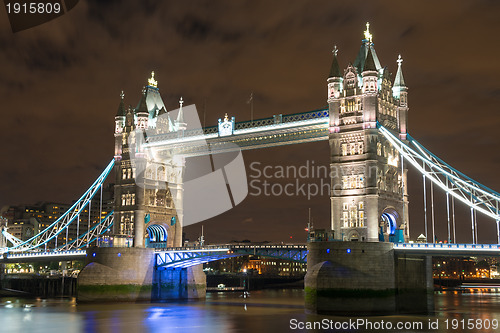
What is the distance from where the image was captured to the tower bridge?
1863 inches

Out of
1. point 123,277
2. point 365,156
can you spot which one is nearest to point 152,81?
point 123,277

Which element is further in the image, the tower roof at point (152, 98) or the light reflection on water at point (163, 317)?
the tower roof at point (152, 98)

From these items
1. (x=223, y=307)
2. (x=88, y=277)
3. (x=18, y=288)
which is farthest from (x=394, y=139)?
(x=18, y=288)

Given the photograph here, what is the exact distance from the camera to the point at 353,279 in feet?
152

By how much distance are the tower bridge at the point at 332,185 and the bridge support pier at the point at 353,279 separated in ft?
0.26

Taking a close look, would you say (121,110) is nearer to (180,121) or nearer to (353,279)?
(180,121)

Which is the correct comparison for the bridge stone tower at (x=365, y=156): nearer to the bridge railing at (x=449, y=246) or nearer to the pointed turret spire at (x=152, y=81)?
the bridge railing at (x=449, y=246)

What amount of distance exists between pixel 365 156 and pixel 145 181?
28.2 m

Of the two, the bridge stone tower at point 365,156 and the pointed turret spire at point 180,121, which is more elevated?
the pointed turret spire at point 180,121

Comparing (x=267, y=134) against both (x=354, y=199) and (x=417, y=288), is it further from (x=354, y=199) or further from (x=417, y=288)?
(x=417, y=288)

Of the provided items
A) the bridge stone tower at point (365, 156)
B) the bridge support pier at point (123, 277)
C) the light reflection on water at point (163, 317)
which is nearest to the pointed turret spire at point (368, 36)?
the bridge stone tower at point (365, 156)

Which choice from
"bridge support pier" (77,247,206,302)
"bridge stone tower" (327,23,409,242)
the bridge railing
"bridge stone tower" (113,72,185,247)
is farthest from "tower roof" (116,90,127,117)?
the bridge railing

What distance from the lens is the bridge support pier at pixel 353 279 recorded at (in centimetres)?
4588

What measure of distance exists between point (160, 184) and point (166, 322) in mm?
28372
